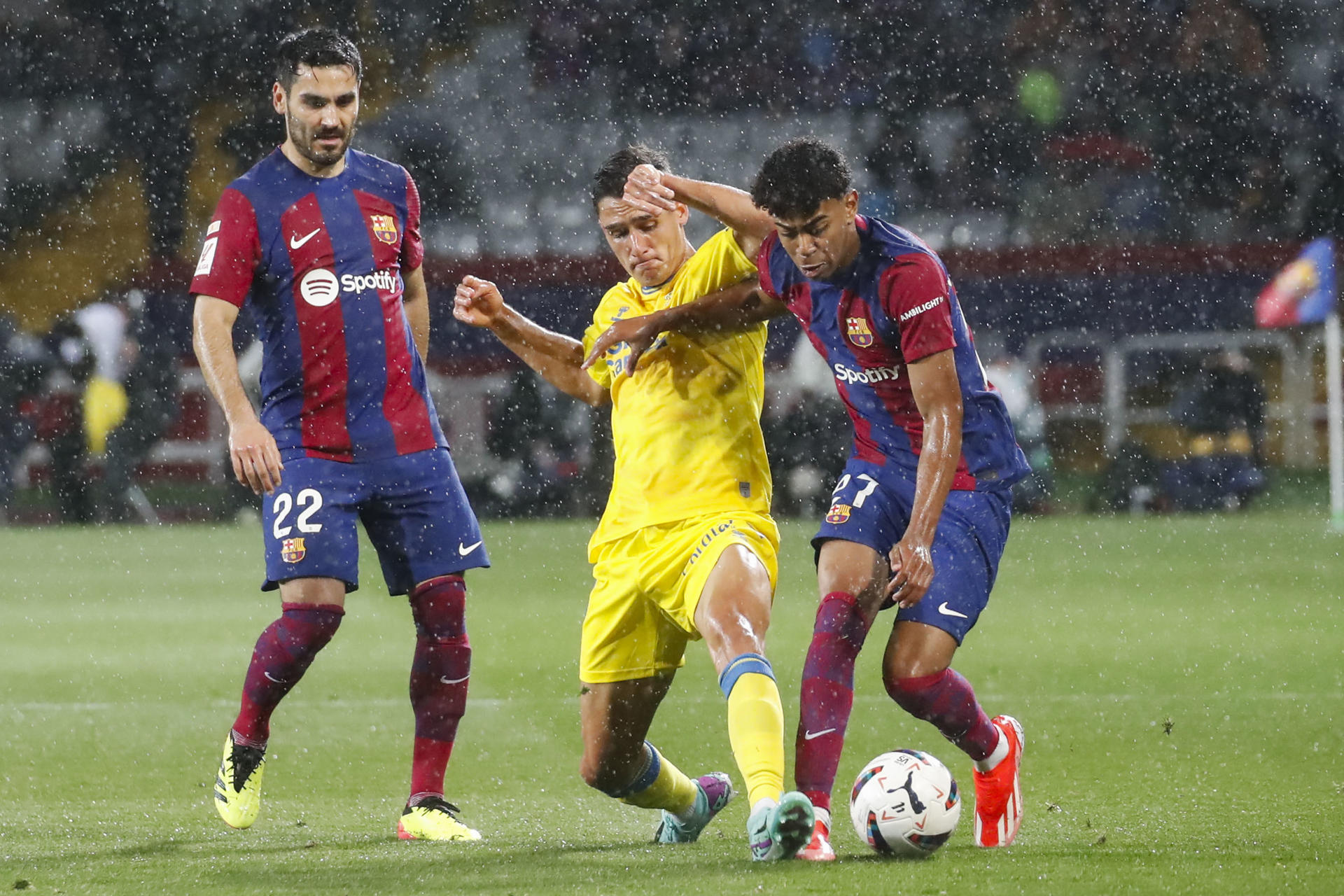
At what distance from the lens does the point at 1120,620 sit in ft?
30.1

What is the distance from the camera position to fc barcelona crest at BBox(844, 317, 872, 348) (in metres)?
3.93

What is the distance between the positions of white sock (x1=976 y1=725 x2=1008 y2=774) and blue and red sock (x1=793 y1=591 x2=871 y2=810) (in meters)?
0.49

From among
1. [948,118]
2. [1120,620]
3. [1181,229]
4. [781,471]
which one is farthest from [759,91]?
[1120,620]

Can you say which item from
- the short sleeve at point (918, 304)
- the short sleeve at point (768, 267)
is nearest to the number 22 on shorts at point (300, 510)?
the short sleeve at point (768, 267)

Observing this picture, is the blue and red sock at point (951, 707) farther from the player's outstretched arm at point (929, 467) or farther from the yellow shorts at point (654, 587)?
the yellow shorts at point (654, 587)

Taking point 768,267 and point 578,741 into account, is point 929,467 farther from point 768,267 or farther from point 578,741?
point 578,741

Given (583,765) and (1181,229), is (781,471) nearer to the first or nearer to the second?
(1181,229)

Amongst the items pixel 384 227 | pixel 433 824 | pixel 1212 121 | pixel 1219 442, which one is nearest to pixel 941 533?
pixel 433 824

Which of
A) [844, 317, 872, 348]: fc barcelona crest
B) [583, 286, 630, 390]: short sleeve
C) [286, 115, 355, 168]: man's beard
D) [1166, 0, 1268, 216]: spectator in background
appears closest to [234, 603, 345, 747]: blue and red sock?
[583, 286, 630, 390]: short sleeve

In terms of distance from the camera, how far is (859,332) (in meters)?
3.95

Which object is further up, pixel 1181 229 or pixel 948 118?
pixel 948 118

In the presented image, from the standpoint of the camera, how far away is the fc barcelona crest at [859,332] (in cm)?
393

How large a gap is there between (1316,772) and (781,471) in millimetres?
12197

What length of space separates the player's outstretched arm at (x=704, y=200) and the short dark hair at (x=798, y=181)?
156mm
